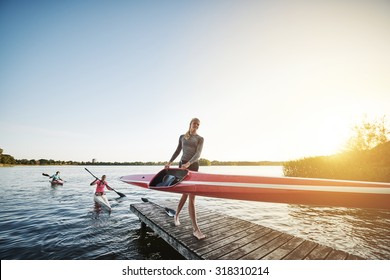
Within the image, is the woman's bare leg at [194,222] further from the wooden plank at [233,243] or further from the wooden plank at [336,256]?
the wooden plank at [336,256]

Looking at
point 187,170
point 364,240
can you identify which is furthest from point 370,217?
point 187,170

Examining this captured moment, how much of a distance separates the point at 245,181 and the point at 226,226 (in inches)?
81.1

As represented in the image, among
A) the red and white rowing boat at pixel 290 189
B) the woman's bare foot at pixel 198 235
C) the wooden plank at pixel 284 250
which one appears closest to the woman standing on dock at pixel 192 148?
the red and white rowing boat at pixel 290 189

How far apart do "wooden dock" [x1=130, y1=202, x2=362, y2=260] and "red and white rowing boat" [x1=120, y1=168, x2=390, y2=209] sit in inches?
41.3

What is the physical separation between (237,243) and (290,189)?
66.5 inches

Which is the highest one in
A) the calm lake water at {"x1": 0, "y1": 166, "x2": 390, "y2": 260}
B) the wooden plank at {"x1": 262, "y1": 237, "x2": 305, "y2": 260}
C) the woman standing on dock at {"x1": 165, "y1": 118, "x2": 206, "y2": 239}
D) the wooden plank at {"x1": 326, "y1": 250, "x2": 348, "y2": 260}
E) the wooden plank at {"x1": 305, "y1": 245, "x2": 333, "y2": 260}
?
the woman standing on dock at {"x1": 165, "y1": 118, "x2": 206, "y2": 239}

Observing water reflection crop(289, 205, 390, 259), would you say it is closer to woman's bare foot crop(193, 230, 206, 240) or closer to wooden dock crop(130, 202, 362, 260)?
wooden dock crop(130, 202, 362, 260)

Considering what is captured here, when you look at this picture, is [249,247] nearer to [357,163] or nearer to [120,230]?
[120,230]

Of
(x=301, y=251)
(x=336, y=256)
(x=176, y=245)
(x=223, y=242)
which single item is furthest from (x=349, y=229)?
(x=176, y=245)

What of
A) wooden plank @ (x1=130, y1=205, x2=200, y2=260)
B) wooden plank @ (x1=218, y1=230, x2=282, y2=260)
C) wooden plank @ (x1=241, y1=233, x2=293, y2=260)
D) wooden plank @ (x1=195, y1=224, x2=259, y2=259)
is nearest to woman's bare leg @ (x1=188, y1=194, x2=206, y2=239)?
wooden plank @ (x1=195, y1=224, x2=259, y2=259)

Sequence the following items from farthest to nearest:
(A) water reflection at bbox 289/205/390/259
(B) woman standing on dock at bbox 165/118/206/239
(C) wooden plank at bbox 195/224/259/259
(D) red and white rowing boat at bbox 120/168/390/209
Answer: (A) water reflection at bbox 289/205/390/259, (B) woman standing on dock at bbox 165/118/206/239, (C) wooden plank at bbox 195/224/259/259, (D) red and white rowing boat at bbox 120/168/390/209

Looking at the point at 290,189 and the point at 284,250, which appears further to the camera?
the point at 284,250

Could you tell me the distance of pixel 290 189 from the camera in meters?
3.40

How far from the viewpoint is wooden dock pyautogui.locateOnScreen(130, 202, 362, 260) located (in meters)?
3.48
